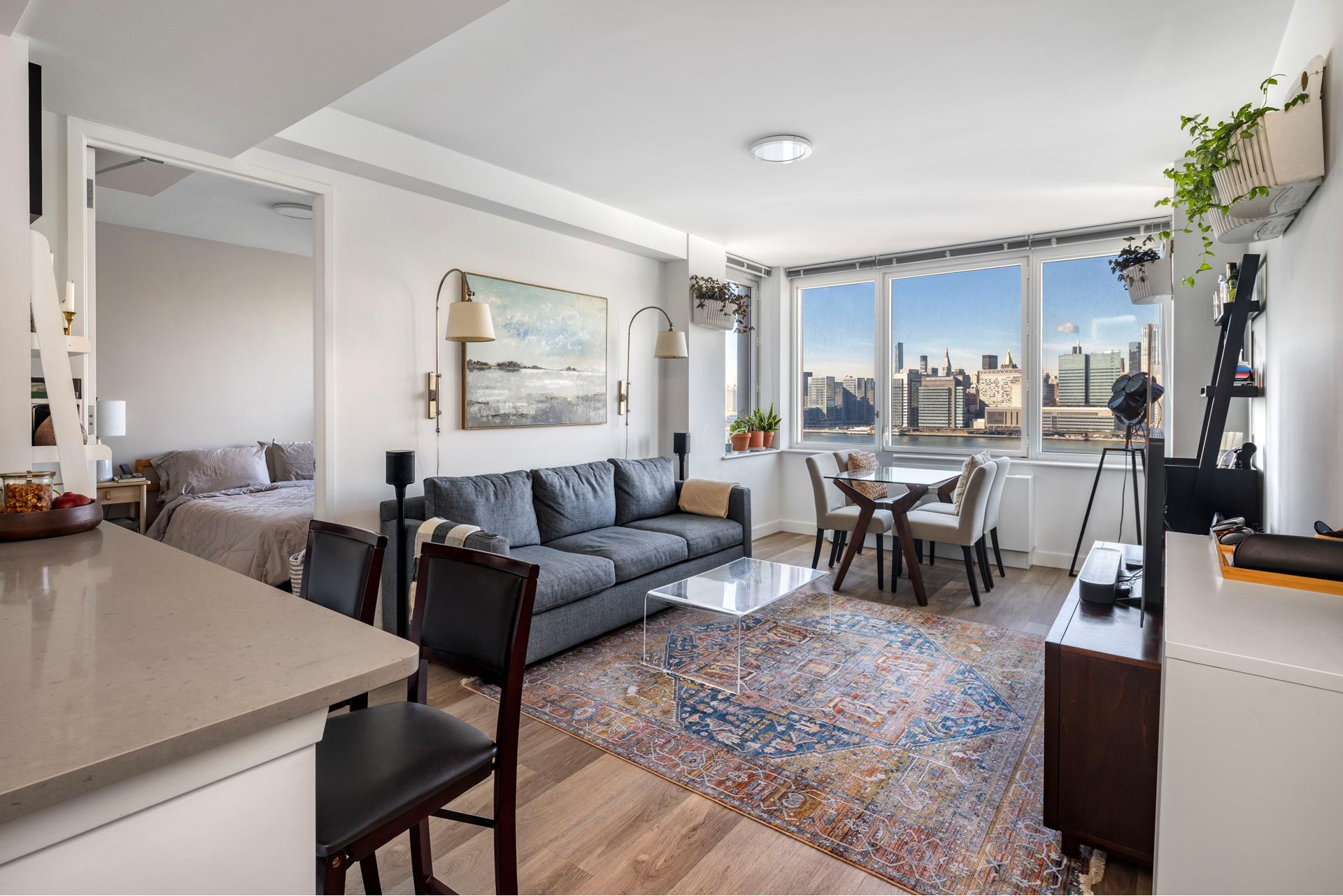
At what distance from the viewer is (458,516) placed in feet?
11.5

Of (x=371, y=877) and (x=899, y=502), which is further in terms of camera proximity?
(x=899, y=502)

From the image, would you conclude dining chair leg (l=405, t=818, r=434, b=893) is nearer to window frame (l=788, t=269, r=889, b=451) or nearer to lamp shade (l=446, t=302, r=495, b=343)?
lamp shade (l=446, t=302, r=495, b=343)

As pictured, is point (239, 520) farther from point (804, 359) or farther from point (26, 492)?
point (804, 359)

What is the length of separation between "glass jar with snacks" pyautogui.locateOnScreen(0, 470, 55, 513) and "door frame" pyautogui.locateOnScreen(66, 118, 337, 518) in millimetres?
1116

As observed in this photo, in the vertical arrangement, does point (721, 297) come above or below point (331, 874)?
above

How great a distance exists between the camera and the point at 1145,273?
4152 mm

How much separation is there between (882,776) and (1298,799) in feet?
4.64

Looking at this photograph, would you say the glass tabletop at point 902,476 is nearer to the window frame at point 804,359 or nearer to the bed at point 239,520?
the window frame at point 804,359

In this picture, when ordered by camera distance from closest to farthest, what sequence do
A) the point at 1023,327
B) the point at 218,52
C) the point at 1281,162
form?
the point at 1281,162
the point at 218,52
the point at 1023,327

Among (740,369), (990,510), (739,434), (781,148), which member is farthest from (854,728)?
(740,369)

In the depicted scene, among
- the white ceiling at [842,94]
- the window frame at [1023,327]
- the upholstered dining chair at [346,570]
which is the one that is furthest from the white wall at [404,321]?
the window frame at [1023,327]

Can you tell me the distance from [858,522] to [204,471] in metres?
4.86

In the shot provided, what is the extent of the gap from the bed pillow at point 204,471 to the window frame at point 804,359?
15.5ft

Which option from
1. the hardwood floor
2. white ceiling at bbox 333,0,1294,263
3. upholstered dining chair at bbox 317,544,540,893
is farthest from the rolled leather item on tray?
white ceiling at bbox 333,0,1294,263
